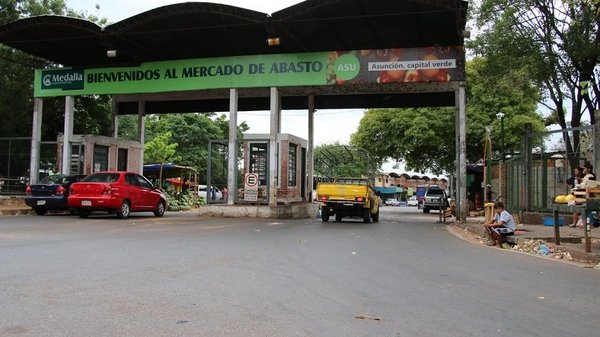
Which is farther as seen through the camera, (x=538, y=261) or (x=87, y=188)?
(x=87, y=188)

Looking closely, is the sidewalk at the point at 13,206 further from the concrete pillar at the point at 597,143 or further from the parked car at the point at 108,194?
the concrete pillar at the point at 597,143

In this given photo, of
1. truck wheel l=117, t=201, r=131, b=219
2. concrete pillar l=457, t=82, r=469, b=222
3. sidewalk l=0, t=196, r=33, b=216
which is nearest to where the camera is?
truck wheel l=117, t=201, r=131, b=219

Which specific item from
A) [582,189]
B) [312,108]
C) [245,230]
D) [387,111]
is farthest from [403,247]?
[387,111]

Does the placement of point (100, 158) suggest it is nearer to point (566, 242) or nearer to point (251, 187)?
point (251, 187)

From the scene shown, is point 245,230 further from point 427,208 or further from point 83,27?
point 427,208

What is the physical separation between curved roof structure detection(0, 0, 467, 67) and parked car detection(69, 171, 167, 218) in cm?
627

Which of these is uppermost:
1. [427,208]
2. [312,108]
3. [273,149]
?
[312,108]

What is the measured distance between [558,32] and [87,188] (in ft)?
58.2

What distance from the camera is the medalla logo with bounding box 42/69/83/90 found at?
24.9 meters

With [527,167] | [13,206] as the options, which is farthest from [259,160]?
[13,206]

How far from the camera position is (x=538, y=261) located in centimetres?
963

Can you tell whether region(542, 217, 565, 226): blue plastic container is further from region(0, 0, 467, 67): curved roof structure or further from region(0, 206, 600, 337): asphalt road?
region(0, 0, 467, 67): curved roof structure

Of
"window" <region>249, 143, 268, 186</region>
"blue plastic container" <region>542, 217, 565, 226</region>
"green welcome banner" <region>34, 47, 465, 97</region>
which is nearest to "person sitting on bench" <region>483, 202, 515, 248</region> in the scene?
"blue plastic container" <region>542, 217, 565, 226</region>

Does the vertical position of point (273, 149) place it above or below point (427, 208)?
above
